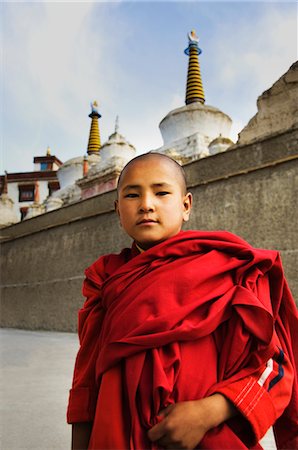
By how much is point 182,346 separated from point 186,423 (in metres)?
0.16

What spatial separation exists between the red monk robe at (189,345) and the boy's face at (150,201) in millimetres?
64

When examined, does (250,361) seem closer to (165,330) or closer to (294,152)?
(165,330)

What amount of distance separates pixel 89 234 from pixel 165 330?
673cm

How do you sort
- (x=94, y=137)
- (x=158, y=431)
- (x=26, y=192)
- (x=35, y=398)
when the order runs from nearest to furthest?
(x=158, y=431), (x=35, y=398), (x=94, y=137), (x=26, y=192)

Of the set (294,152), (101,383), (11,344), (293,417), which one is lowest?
(11,344)

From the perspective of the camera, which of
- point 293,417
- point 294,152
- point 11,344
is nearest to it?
point 293,417

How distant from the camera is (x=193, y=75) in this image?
488 inches

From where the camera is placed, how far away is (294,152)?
4.78 metres

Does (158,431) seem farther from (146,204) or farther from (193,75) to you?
(193,75)

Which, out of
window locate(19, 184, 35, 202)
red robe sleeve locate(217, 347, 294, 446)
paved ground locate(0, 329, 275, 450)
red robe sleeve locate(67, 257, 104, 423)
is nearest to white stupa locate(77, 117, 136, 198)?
paved ground locate(0, 329, 275, 450)

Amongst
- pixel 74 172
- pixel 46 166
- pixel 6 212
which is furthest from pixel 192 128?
pixel 46 166

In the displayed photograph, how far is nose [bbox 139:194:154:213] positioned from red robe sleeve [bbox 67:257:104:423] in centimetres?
22

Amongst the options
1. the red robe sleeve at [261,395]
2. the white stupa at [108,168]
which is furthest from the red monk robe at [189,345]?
the white stupa at [108,168]

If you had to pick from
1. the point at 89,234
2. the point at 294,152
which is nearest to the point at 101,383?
the point at 294,152
